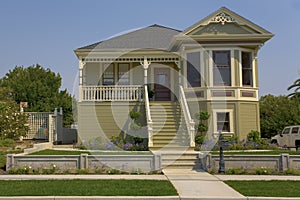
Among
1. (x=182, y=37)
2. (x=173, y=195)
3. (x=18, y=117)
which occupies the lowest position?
(x=173, y=195)

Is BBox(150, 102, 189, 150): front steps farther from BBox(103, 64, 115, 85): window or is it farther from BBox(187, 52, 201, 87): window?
BBox(103, 64, 115, 85): window

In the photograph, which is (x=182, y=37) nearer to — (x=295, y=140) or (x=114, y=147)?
(x=114, y=147)

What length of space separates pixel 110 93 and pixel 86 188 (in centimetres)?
1169

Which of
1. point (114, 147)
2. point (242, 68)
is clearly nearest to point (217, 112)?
point (242, 68)

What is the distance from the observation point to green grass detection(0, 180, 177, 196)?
9.70 metres

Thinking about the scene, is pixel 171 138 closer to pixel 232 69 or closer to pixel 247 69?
pixel 232 69

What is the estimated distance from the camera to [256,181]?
11.7 m

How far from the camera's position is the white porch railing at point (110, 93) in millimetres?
21484

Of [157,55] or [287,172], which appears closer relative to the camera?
[287,172]

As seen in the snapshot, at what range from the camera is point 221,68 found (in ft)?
67.9

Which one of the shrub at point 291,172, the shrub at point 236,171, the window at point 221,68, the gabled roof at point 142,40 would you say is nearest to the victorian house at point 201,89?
the window at point 221,68

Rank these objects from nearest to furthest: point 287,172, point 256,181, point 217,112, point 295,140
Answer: point 256,181 < point 287,172 < point 217,112 < point 295,140

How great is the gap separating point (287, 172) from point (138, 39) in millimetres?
14957

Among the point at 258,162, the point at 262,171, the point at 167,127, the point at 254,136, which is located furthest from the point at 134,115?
the point at 262,171
